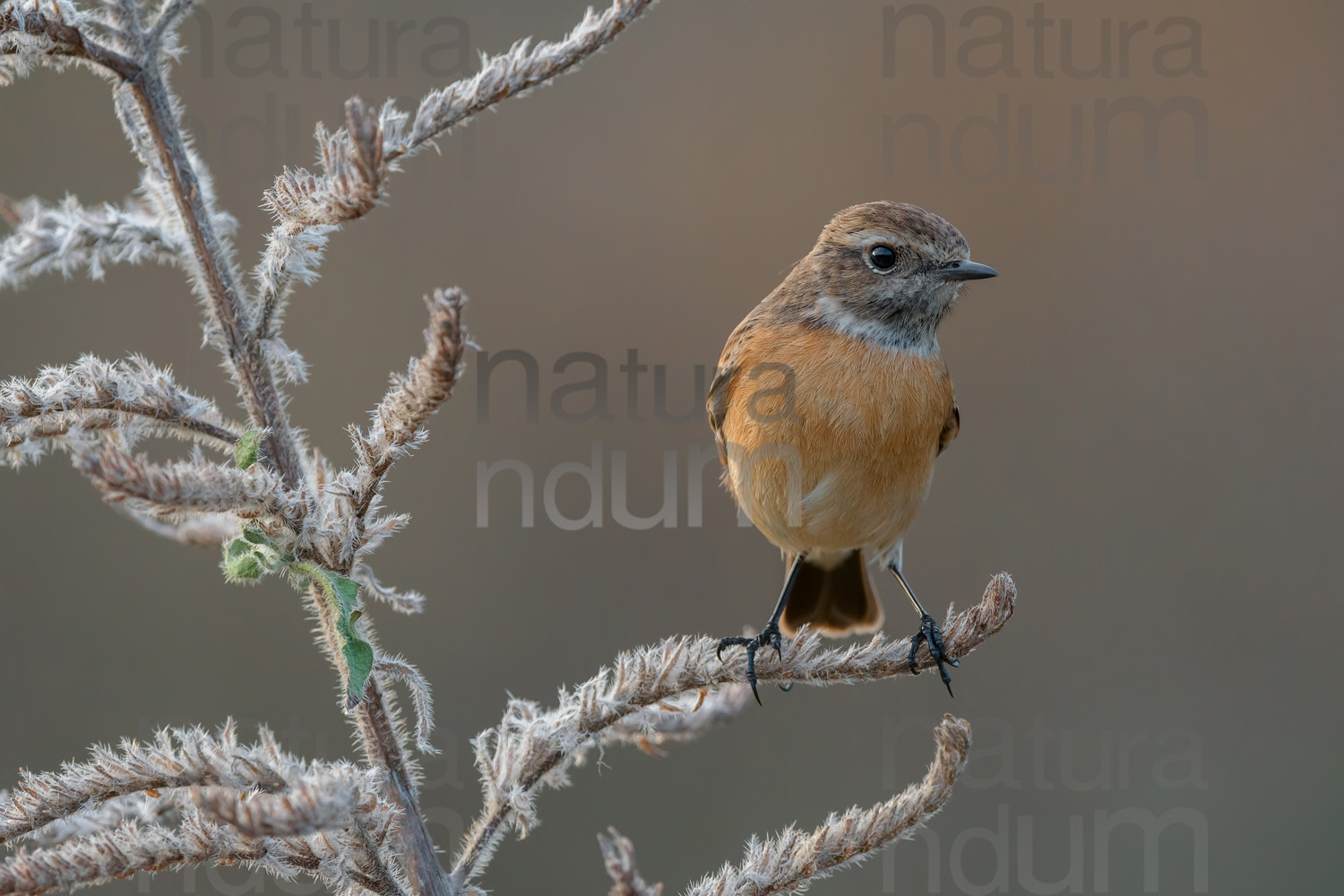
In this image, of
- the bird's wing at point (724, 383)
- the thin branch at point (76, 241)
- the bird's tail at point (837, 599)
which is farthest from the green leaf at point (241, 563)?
the bird's tail at point (837, 599)

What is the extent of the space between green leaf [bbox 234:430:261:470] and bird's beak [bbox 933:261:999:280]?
2.43 metres

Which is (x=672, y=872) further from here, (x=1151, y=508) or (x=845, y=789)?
(x=1151, y=508)

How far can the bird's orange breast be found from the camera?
134 inches

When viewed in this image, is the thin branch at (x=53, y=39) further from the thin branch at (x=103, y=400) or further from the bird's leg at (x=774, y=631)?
the bird's leg at (x=774, y=631)

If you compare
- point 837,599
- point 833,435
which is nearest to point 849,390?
point 833,435

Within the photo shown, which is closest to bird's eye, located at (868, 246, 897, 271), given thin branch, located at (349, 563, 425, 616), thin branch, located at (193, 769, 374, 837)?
thin branch, located at (349, 563, 425, 616)

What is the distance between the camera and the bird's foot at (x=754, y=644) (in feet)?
6.68

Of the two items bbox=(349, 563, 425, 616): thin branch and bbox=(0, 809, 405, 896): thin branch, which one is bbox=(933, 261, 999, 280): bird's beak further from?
bbox=(0, 809, 405, 896): thin branch

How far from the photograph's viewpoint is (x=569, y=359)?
5.08 meters

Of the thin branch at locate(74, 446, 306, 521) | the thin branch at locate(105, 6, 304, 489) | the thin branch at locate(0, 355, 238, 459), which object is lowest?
the thin branch at locate(74, 446, 306, 521)

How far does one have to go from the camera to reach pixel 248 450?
5.60 feet

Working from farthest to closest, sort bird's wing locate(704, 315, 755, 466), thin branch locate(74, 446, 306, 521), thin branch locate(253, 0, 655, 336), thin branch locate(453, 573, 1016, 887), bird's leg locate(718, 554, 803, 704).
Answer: bird's wing locate(704, 315, 755, 466)
bird's leg locate(718, 554, 803, 704)
thin branch locate(453, 573, 1016, 887)
thin branch locate(253, 0, 655, 336)
thin branch locate(74, 446, 306, 521)

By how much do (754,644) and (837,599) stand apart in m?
1.75

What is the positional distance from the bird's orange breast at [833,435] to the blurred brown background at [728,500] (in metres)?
1.19
